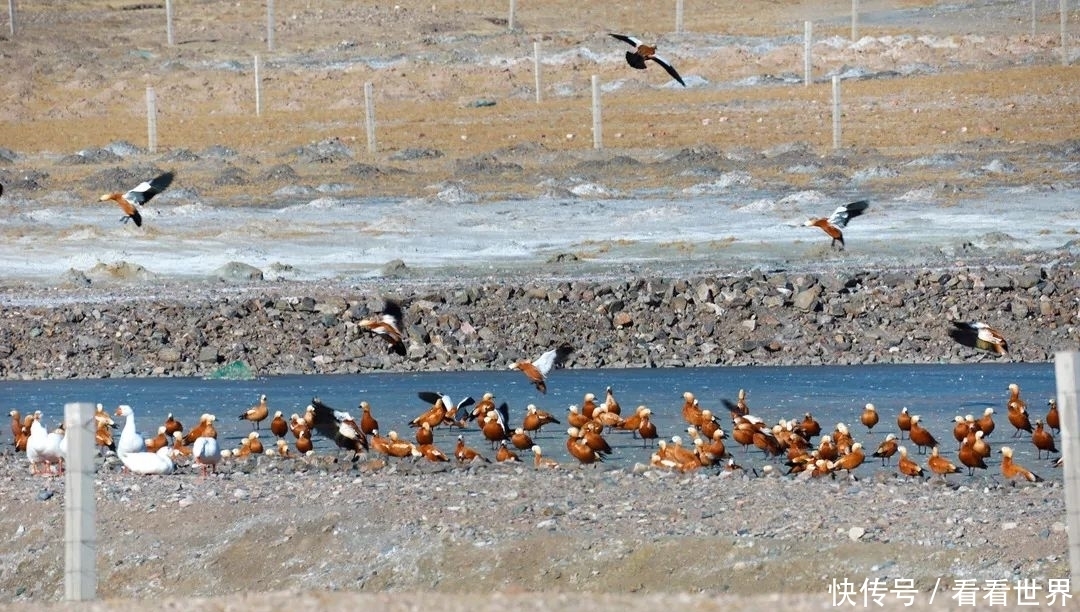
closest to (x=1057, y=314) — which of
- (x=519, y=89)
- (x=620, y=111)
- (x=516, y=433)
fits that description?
(x=516, y=433)

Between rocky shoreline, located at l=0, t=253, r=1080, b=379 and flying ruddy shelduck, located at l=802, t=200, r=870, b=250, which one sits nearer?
flying ruddy shelduck, located at l=802, t=200, r=870, b=250

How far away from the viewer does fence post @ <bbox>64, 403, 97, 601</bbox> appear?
965 centimetres

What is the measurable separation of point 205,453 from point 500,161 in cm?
2120

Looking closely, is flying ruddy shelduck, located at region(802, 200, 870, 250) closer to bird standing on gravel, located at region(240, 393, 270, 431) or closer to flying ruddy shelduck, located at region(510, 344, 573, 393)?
flying ruddy shelduck, located at region(510, 344, 573, 393)

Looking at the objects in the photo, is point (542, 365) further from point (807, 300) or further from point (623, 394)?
point (807, 300)

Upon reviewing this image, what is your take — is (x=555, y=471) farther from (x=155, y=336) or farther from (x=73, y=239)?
(x=73, y=239)

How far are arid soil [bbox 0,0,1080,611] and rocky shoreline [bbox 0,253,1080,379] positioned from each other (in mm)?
7408

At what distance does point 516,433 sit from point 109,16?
160ft

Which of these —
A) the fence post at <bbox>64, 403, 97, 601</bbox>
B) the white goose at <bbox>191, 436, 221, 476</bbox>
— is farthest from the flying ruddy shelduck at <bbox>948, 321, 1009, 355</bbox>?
the fence post at <bbox>64, 403, 97, 601</bbox>

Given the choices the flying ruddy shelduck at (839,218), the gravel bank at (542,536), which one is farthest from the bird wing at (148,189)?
the flying ruddy shelduck at (839,218)

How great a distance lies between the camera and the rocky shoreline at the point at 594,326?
22391 millimetres

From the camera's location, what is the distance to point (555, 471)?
14.0 metres

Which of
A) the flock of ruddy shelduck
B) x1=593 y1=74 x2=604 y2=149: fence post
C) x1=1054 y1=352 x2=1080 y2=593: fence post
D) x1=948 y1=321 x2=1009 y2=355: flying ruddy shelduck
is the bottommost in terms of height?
the flock of ruddy shelduck

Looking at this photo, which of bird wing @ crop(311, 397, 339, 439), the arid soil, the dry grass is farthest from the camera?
the dry grass
